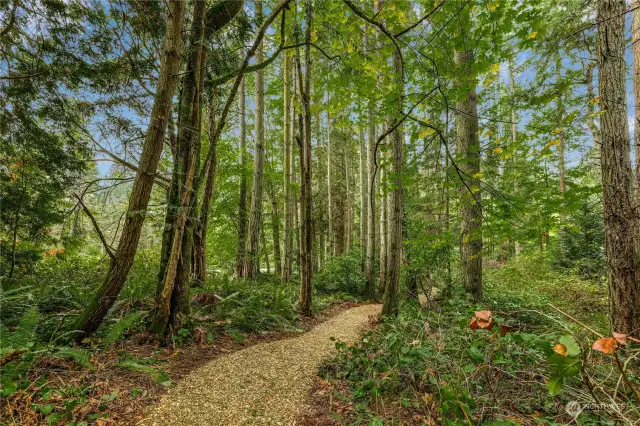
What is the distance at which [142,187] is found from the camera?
3219 mm

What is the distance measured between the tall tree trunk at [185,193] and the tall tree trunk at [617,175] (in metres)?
4.94

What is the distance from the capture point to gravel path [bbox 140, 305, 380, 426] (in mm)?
2428

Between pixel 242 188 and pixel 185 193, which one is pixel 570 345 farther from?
pixel 242 188

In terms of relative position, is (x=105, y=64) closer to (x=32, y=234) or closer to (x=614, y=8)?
(x=32, y=234)

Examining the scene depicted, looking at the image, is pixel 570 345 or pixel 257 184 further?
pixel 257 184

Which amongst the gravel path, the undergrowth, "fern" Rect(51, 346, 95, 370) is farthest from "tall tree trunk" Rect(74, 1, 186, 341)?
the undergrowth

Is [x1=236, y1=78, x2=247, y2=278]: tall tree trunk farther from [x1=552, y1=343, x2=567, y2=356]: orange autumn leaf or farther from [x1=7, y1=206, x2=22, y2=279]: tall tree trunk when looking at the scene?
[x1=552, y1=343, x2=567, y2=356]: orange autumn leaf

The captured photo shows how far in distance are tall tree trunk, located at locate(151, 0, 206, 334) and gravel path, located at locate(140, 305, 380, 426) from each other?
2.92ft

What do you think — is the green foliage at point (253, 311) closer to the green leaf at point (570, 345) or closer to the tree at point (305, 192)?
the tree at point (305, 192)

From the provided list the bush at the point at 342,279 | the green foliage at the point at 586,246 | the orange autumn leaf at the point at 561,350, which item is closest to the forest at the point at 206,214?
the orange autumn leaf at the point at 561,350

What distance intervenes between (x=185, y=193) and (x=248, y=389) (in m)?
2.36

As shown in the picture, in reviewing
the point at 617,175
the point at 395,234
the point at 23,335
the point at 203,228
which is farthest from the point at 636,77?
the point at 23,335

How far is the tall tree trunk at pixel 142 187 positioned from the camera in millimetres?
3207

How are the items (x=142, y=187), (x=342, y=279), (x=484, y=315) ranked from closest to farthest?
(x=484, y=315) → (x=142, y=187) → (x=342, y=279)
